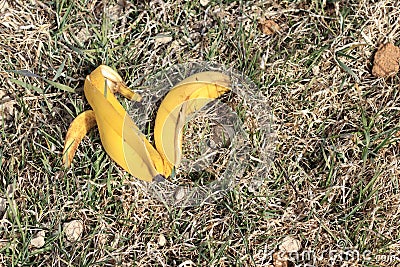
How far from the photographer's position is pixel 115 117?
10.2ft

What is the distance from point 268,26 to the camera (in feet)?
11.3

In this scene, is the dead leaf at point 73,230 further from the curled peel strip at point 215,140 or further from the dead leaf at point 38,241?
the curled peel strip at point 215,140

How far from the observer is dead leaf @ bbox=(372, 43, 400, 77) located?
338 cm

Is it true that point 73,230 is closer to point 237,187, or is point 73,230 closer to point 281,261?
Answer: point 237,187

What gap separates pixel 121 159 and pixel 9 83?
0.59 meters

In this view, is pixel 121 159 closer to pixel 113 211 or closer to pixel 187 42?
pixel 113 211

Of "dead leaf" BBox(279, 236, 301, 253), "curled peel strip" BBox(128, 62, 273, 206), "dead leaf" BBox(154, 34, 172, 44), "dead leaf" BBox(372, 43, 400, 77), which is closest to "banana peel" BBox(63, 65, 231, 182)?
"curled peel strip" BBox(128, 62, 273, 206)

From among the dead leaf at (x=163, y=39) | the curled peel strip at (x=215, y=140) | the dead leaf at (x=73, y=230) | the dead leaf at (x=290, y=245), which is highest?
the dead leaf at (x=163, y=39)

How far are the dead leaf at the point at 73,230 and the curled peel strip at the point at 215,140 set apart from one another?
1.03ft

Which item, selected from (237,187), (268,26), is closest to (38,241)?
(237,187)

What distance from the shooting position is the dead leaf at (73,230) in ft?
10.2

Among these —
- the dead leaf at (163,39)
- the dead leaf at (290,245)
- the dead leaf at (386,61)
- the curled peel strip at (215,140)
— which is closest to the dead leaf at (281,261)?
the dead leaf at (290,245)

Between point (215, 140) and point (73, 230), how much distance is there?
67 cm

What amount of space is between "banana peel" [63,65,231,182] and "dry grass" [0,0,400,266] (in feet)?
0.21
